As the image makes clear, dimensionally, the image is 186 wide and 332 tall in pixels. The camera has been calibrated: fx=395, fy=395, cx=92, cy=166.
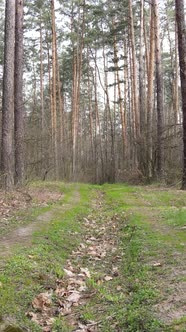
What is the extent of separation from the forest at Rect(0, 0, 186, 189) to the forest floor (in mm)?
5186

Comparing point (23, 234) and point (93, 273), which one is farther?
point (23, 234)

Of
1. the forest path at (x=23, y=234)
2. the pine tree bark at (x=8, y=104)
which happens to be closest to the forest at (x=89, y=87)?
the pine tree bark at (x=8, y=104)

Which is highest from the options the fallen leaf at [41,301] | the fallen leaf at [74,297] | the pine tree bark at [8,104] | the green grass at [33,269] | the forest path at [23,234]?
the pine tree bark at [8,104]

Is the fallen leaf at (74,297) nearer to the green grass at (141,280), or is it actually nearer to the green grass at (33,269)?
the green grass at (141,280)

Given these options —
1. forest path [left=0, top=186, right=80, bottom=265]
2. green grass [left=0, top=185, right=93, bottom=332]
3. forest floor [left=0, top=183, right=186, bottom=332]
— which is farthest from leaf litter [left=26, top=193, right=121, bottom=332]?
forest path [left=0, top=186, right=80, bottom=265]

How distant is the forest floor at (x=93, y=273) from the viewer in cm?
400

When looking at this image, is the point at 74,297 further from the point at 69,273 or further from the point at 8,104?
the point at 8,104

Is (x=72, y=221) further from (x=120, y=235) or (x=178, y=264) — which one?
(x=178, y=264)

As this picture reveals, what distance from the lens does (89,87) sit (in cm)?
3875

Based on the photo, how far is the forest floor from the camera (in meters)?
4.00

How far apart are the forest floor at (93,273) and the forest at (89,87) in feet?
17.0

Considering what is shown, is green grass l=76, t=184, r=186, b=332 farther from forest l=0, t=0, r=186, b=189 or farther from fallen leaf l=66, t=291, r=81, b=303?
forest l=0, t=0, r=186, b=189

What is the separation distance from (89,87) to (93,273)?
3433cm

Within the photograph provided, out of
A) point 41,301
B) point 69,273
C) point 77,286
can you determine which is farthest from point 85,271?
point 41,301
